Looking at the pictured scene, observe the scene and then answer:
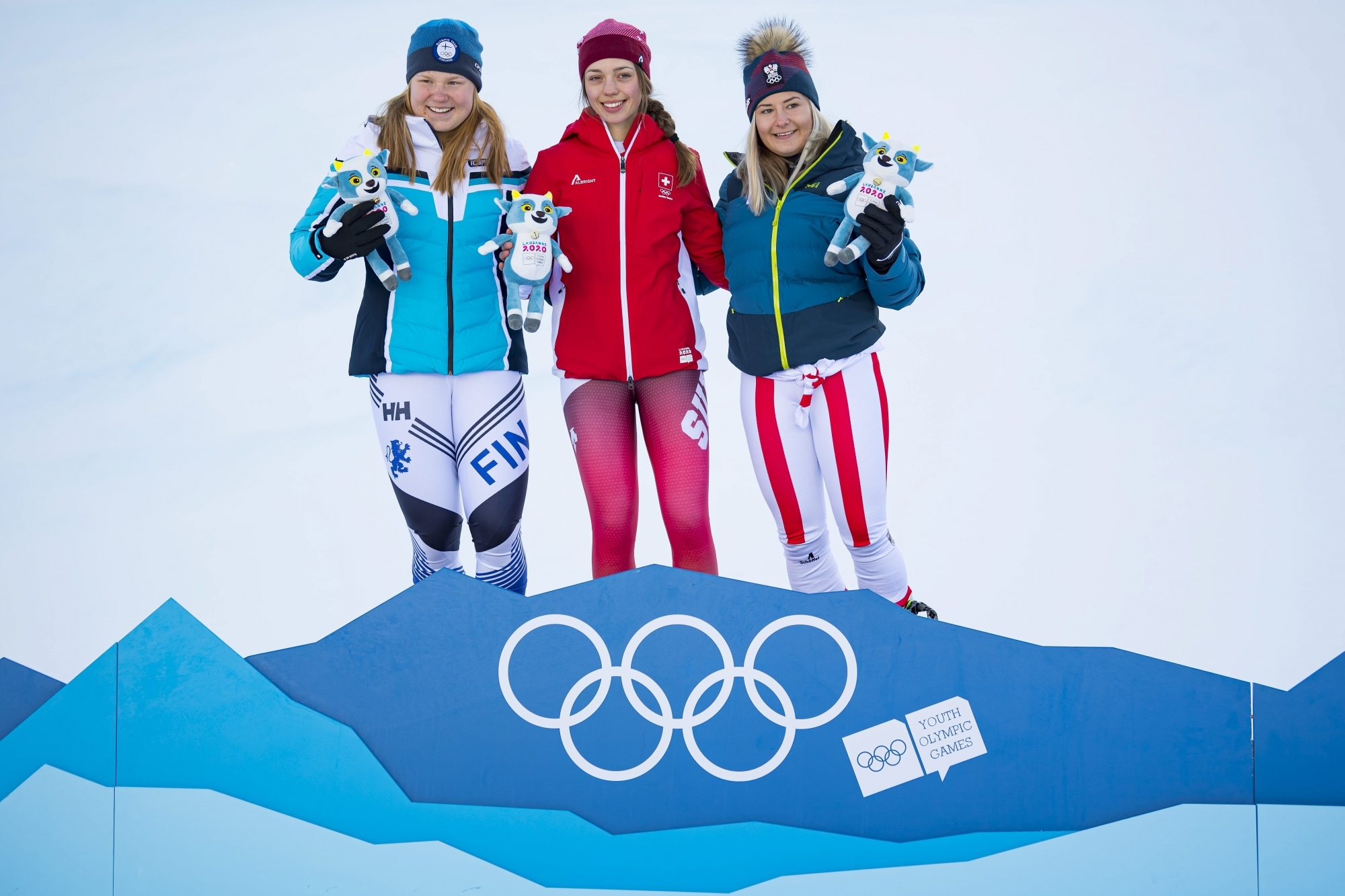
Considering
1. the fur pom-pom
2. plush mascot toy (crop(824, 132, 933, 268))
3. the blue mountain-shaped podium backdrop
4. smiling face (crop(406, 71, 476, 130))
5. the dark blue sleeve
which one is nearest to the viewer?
the blue mountain-shaped podium backdrop

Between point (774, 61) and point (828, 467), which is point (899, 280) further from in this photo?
point (774, 61)

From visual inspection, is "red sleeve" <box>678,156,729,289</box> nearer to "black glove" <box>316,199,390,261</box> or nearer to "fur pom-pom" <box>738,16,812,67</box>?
"fur pom-pom" <box>738,16,812,67</box>

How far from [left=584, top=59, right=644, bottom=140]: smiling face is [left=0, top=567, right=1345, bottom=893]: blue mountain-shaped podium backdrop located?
1.38 meters

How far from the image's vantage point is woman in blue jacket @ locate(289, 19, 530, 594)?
2.89m

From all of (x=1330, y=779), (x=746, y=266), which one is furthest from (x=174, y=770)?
(x=1330, y=779)

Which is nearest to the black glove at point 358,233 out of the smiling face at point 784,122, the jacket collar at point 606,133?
the jacket collar at point 606,133

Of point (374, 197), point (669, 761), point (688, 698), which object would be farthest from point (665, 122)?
point (669, 761)

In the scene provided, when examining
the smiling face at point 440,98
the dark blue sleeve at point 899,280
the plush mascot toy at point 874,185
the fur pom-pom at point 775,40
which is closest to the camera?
the plush mascot toy at point 874,185

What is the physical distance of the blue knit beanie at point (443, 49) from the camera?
2.95 metres

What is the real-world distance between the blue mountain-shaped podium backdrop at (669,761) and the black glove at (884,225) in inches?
37.4

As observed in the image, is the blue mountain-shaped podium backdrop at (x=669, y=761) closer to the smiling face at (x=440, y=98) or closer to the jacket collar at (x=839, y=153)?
the jacket collar at (x=839, y=153)

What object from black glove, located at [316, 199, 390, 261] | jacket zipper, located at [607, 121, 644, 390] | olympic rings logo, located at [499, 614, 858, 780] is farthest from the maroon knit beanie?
olympic rings logo, located at [499, 614, 858, 780]

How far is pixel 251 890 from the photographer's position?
93.6 inches

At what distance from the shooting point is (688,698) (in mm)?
2445
